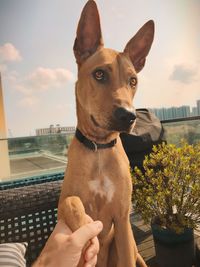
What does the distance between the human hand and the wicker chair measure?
1.74ft

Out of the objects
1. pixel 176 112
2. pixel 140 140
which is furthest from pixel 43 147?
pixel 176 112

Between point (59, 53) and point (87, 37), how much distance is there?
3.28 m

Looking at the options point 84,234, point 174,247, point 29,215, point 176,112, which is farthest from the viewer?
Result: point 176,112

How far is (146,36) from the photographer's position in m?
0.94

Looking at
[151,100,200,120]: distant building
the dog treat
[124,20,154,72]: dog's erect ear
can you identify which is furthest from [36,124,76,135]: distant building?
[151,100,200,120]: distant building

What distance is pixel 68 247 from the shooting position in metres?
0.68

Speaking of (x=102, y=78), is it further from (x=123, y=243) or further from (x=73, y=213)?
(x=123, y=243)

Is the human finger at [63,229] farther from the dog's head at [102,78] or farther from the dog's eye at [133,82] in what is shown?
the dog's eye at [133,82]

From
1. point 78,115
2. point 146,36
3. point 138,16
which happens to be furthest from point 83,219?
point 138,16

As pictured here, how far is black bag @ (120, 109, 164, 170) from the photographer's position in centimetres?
198

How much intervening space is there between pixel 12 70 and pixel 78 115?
415 cm

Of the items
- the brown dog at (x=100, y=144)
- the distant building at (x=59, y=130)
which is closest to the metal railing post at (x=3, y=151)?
the distant building at (x=59, y=130)

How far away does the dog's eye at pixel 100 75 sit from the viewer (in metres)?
0.82

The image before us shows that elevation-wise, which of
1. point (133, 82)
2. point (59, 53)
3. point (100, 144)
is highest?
point (59, 53)
